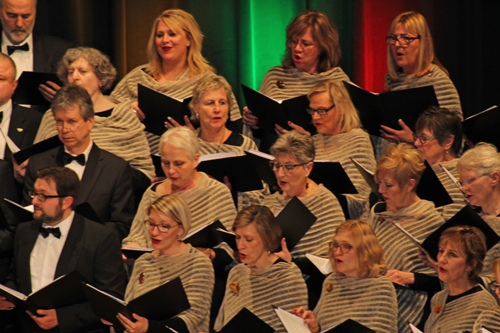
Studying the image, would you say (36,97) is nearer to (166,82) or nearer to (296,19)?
(166,82)

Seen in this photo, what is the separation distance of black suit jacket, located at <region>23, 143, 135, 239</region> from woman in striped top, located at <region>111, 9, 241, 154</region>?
67cm

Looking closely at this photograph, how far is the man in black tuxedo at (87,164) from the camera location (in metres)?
3.87

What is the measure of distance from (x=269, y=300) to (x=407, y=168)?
91 cm

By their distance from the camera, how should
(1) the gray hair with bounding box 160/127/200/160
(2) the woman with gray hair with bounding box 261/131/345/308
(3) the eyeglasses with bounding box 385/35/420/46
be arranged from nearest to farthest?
(2) the woman with gray hair with bounding box 261/131/345/308 → (1) the gray hair with bounding box 160/127/200/160 → (3) the eyeglasses with bounding box 385/35/420/46

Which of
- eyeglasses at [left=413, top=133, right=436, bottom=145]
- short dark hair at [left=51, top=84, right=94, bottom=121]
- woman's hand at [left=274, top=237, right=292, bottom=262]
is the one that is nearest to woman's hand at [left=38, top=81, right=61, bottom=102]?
short dark hair at [left=51, top=84, right=94, bottom=121]

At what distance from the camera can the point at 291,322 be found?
3100mm

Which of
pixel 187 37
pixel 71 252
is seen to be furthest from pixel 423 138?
pixel 71 252

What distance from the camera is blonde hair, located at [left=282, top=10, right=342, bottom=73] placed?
4.53 metres

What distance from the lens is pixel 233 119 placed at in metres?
4.64

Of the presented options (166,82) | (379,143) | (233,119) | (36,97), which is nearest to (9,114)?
(36,97)

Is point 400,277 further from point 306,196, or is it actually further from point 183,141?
point 183,141

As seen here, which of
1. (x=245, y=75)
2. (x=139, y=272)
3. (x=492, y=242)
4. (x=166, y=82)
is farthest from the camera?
(x=245, y=75)

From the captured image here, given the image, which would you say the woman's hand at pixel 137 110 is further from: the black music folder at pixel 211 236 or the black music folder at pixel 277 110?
the black music folder at pixel 211 236

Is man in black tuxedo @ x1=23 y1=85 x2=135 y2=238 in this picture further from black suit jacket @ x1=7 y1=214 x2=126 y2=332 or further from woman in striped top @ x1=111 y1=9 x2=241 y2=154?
woman in striped top @ x1=111 y1=9 x2=241 y2=154
